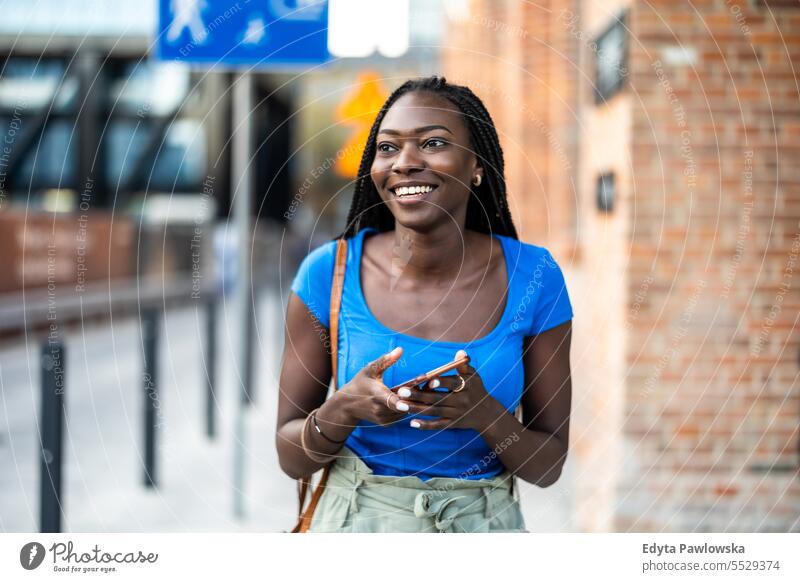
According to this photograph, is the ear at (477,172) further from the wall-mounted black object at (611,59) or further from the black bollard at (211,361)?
the black bollard at (211,361)

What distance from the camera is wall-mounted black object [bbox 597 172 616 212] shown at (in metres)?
4.77

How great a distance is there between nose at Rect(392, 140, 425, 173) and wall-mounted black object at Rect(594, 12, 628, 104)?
8.49ft

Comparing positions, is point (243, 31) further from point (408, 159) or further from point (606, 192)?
point (408, 159)

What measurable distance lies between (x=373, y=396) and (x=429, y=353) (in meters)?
0.19

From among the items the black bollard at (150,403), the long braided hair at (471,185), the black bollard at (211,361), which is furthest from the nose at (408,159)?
the black bollard at (211,361)

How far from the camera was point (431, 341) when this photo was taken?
219 centimetres

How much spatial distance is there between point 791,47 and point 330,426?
310cm

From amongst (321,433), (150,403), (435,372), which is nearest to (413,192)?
(435,372)

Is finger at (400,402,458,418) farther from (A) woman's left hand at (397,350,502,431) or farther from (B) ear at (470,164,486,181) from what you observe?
(B) ear at (470,164,486,181)

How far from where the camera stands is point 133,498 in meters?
5.85

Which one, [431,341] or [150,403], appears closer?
[431,341]

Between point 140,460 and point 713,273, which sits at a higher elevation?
point 713,273

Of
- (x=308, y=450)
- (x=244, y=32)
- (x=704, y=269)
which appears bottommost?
(x=308, y=450)
